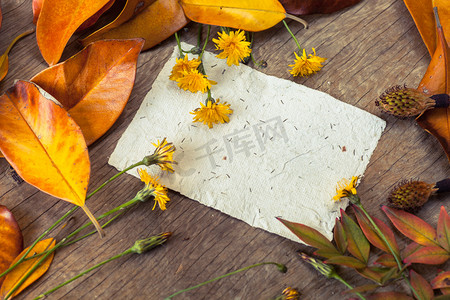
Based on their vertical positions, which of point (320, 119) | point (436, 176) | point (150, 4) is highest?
point (150, 4)

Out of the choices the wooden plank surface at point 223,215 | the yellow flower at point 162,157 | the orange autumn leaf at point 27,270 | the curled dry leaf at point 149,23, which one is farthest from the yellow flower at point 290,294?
the curled dry leaf at point 149,23

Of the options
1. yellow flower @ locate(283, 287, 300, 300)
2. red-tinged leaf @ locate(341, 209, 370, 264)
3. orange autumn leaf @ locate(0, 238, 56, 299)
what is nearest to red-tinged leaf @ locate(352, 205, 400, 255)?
red-tinged leaf @ locate(341, 209, 370, 264)

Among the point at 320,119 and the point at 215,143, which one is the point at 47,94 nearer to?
the point at 215,143

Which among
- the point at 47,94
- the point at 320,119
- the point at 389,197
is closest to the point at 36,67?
the point at 47,94

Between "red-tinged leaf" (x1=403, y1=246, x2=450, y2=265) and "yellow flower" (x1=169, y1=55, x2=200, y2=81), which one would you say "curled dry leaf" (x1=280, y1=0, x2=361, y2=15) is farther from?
"red-tinged leaf" (x1=403, y1=246, x2=450, y2=265)

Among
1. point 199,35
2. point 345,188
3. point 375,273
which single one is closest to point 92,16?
point 199,35

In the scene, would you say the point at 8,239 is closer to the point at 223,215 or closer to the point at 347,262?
the point at 223,215
